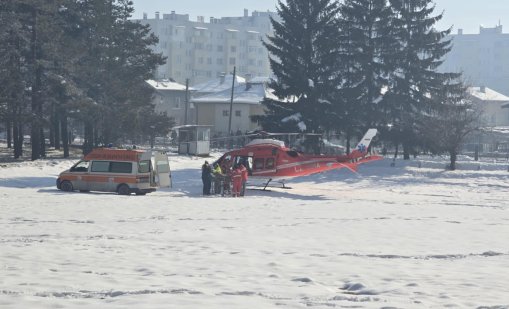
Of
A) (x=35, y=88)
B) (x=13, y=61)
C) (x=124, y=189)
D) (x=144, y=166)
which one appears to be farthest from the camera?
(x=35, y=88)

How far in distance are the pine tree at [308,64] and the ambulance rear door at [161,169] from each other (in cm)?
2507

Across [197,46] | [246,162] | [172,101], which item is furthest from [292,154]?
[197,46]

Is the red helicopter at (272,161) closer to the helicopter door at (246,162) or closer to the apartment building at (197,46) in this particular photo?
the helicopter door at (246,162)

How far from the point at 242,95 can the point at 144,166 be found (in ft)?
208

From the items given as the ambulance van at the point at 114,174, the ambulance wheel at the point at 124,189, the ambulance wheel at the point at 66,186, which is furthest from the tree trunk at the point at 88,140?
the ambulance wheel at the point at 124,189

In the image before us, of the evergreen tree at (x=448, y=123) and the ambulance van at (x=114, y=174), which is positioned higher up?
the evergreen tree at (x=448, y=123)

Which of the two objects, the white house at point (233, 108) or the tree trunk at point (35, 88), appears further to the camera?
the white house at point (233, 108)

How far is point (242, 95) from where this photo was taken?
97312mm

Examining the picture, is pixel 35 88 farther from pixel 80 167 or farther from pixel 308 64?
pixel 308 64

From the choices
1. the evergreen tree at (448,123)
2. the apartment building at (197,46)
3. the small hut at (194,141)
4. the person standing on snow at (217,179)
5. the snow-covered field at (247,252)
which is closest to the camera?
the snow-covered field at (247,252)

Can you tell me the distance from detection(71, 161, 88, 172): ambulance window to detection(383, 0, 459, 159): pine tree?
3239cm

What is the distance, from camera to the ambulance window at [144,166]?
3412 centimetres

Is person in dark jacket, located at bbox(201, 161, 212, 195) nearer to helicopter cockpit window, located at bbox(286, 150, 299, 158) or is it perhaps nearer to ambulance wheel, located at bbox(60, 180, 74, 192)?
helicopter cockpit window, located at bbox(286, 150, 299, 158)

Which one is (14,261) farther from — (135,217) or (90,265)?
(135,217)
